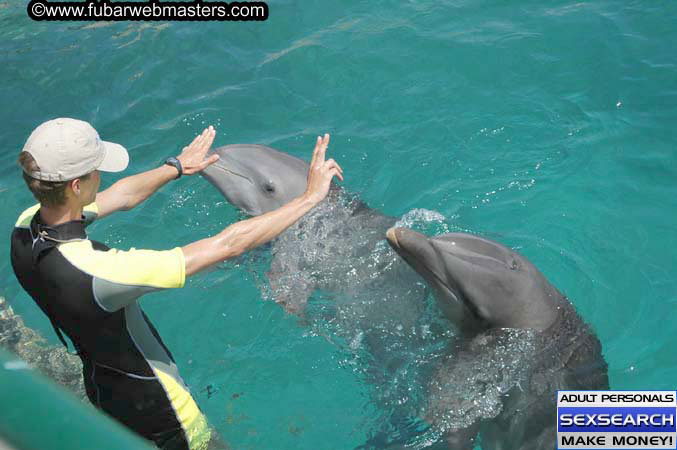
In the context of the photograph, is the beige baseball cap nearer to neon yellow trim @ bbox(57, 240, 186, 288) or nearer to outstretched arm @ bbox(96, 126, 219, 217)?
neon yellow trim @ bbox(57, 240, 186, 288)

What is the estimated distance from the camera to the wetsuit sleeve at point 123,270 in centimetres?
355

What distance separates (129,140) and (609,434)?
6.71 metres

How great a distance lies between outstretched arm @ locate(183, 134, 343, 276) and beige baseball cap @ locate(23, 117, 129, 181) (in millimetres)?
677

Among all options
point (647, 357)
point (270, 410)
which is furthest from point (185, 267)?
point (647, 357)

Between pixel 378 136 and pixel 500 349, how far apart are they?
4.03 metres

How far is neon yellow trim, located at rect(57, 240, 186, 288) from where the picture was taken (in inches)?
140

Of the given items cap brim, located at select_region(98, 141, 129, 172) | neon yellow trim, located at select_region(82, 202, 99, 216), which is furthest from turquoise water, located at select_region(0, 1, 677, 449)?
cap brim, located at select_region(98, 141, 129, 172)

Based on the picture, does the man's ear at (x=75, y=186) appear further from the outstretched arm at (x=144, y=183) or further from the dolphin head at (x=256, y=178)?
the dolphin head at (x=256, y=178)

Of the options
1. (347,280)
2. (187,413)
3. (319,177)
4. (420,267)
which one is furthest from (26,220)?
(347,280)

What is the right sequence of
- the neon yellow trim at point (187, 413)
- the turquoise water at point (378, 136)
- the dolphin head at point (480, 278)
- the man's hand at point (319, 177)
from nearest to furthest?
the neon yellow trim at point (187, 413), the man's hand at point (319, 177), the dolphin head at point (480, 278), the turquoise water at point (378, 136)

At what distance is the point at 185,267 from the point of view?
371cm

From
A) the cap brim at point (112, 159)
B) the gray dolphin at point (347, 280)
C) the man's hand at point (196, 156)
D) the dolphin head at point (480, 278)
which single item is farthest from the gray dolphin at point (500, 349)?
the cap brim at point (112, 159)

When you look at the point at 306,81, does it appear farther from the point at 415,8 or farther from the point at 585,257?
the point at 585,257

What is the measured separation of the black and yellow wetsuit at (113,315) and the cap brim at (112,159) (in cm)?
33
